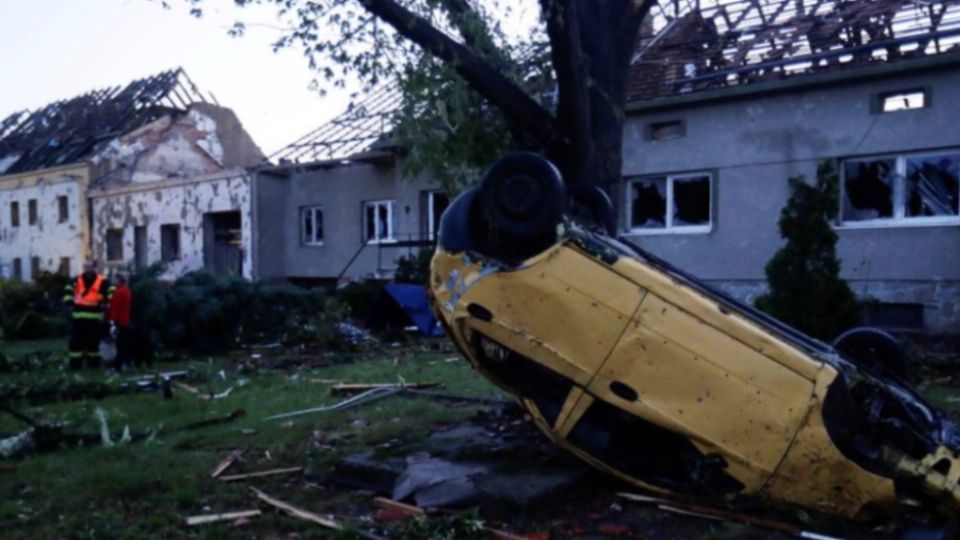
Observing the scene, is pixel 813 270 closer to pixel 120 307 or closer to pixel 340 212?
pixel 120 307

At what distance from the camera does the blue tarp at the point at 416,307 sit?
16.3 m

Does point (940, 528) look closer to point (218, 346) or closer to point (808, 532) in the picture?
point (808, 532)

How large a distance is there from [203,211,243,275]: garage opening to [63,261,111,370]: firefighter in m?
14.6

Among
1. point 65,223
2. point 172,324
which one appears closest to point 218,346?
point 172,324

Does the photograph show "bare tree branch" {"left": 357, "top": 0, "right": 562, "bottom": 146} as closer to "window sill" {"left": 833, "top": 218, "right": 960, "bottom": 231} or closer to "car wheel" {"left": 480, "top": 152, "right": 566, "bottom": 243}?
"car wheel" {"left": 480, "top": 152, "right": 566, "bottom": 243}

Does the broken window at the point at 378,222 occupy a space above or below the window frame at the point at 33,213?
below

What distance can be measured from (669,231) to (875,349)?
1063 cm

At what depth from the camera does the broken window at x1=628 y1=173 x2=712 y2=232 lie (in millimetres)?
15961

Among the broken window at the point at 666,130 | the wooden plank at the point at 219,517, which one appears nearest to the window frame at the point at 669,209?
the broken window at the point at 666,130

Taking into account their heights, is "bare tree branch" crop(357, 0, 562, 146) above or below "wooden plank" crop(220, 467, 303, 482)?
above

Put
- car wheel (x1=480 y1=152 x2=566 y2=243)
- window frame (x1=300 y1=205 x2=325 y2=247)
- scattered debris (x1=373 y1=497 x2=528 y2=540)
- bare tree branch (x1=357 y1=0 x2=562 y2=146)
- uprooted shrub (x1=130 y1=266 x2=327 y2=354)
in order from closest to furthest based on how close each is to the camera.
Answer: scattered debris (x1=373 y1=497 x2=528 y2=540) < car wheel (x1=480 y1=152 x2=566 y2=243) < bare tree branch (x1=357 y1=0 x2=562 y2=146) < uprooted shrub (x1=130 y1=266 x2=327 y2=354) < window frame (x1=300 y1=205 x2=325 y2=247)

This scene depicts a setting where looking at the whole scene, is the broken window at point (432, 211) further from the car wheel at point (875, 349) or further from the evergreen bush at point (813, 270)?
the car wheel at point (875, 349)

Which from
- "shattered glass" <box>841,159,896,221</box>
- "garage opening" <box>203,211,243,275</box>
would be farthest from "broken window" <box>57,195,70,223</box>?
"shattered glass" <box>841,159,896,221</box>

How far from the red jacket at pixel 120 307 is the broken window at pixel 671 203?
9.43 meters
